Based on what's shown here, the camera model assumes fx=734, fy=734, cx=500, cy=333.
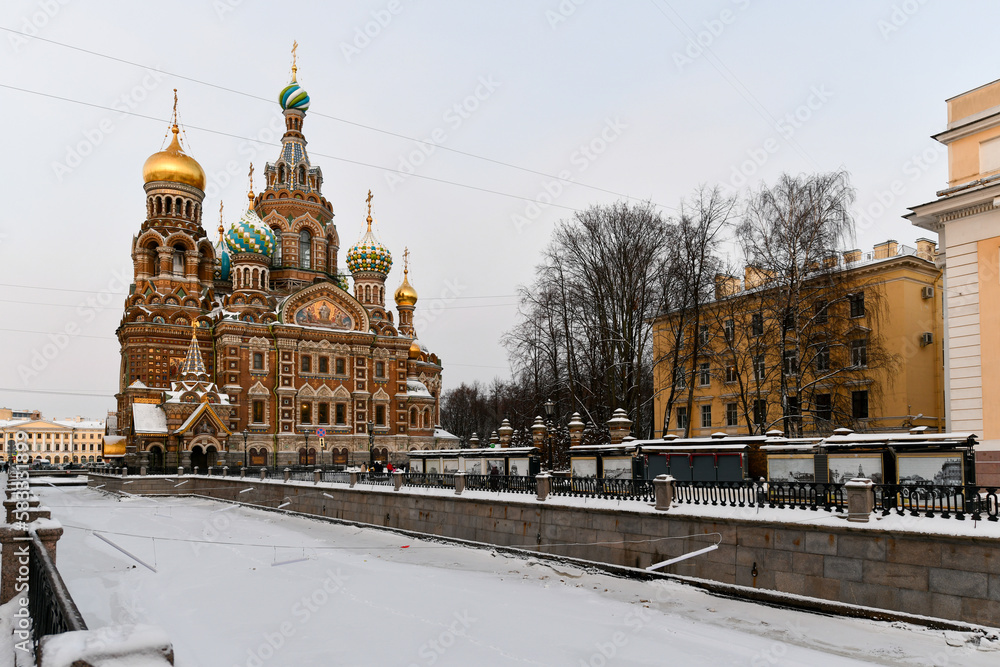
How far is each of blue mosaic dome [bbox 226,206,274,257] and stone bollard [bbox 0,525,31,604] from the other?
4551 centimetres

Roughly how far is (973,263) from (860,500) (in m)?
9.42

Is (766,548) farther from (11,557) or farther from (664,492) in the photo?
(11,557)

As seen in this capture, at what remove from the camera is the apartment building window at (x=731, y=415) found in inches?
1320

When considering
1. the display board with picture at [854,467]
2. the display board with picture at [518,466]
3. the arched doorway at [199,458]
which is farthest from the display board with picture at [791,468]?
the arched doorway at [199,458]

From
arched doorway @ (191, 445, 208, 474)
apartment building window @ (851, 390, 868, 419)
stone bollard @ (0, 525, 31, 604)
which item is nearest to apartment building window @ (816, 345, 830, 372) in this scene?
apartment building window @ (851, 390, 868, 419)

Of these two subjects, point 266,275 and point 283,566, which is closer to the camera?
point 283,566

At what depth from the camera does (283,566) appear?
59.5ft

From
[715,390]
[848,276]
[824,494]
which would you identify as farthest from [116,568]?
[715,390]

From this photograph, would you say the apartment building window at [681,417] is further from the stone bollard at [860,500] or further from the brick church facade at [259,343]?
the stone bollard at [860,500]

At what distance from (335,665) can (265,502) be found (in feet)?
82.6

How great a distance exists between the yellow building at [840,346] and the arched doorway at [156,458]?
31.0 m

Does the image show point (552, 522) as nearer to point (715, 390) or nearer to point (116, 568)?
point (116, 568)

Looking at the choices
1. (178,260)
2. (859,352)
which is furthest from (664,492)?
(178,260)

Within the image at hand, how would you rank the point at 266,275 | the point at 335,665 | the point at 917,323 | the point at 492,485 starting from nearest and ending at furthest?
the point at 335,665 → the point at 492,485 → the point at 917,323 → the point at 266,275
